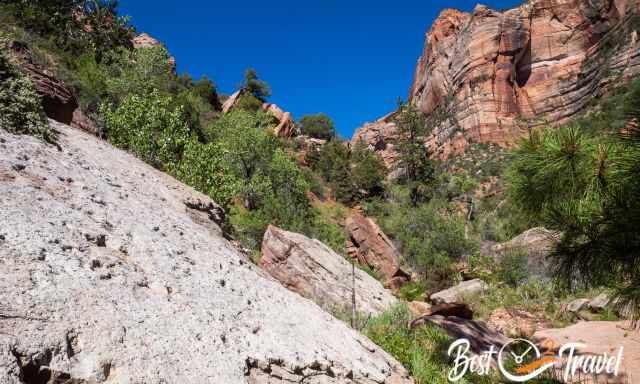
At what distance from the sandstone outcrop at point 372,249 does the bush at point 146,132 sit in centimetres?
943

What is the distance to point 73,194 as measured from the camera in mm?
3904

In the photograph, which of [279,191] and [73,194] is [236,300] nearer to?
[73,194]

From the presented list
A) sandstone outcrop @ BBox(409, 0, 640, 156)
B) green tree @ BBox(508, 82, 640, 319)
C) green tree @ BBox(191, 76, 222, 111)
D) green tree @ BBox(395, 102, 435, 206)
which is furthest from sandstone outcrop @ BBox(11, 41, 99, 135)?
sandstone outcrop @ BBox(409, 0, 640, 156)

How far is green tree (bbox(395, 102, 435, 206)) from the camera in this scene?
3828 cm

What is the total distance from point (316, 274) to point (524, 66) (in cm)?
5804

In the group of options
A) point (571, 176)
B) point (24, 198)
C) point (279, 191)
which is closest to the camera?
point (24, 198)

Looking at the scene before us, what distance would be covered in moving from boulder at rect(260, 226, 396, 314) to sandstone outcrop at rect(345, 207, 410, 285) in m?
7.30

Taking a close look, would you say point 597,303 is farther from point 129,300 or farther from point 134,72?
point 134,72

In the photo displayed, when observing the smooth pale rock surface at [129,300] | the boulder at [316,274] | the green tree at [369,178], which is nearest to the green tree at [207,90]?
the green tree at [369,178]

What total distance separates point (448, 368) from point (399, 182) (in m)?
37.5

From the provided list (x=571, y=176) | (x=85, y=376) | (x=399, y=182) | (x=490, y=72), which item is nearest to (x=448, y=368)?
(x=571, y=176)

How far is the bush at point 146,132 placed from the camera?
11805 mm

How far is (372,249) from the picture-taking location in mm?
17422

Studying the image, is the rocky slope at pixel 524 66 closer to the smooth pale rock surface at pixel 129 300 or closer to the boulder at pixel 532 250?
the boulder at pixel 532 250
